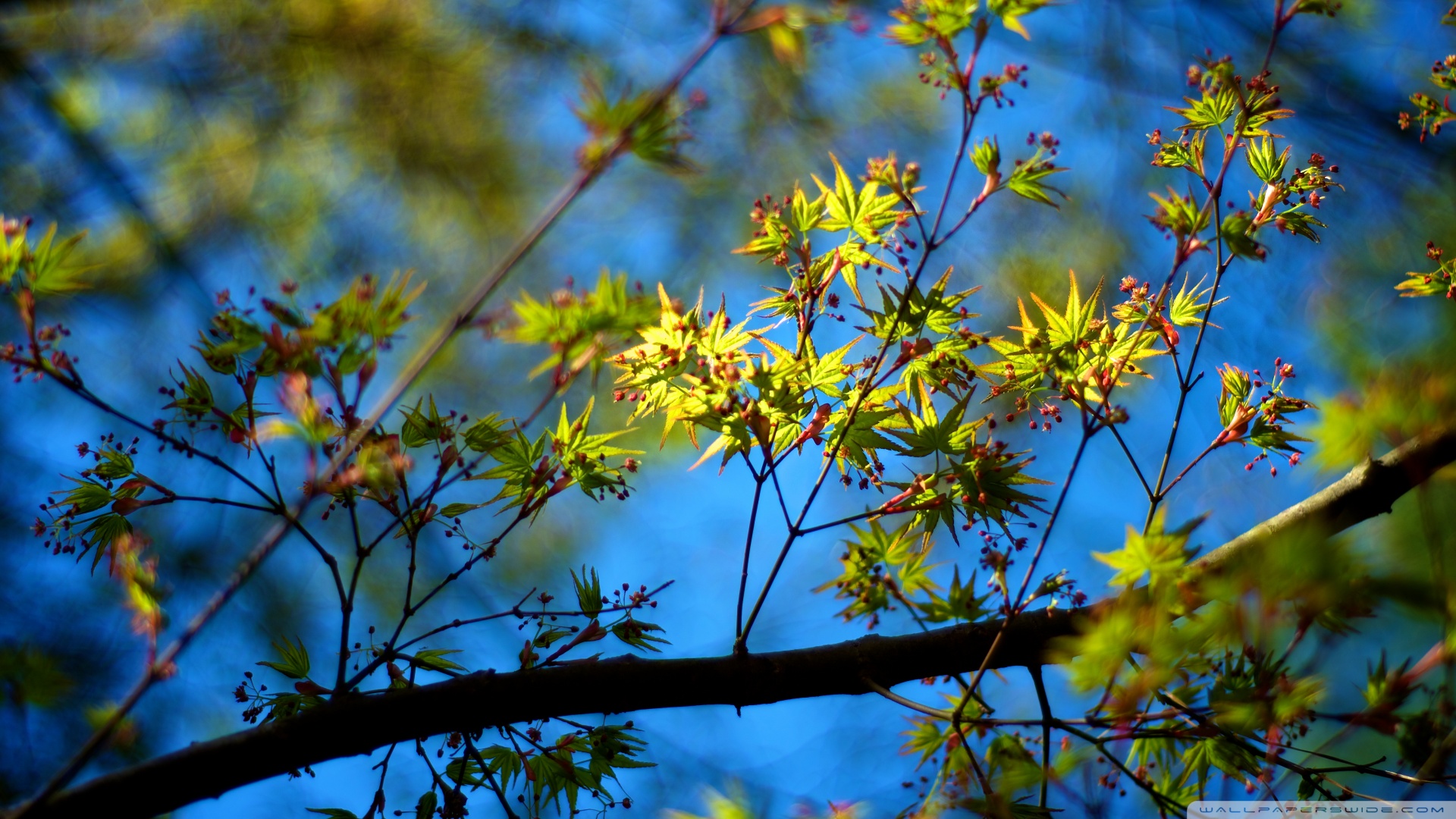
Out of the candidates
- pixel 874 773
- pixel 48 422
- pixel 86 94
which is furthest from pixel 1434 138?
pixel 48 422

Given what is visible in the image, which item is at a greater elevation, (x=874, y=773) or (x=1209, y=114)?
(x=1209, y=114)

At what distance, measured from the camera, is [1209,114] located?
895 millimetres

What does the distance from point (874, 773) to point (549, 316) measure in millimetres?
2273

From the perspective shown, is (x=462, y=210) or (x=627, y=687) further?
(x=462, y=210)

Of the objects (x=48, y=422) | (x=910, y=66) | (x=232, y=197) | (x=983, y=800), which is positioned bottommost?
(x=983, y=800)

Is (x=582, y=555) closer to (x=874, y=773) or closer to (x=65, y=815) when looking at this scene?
(x=874, y=773)

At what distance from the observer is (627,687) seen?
2.68 feet

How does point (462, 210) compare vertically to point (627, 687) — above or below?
above

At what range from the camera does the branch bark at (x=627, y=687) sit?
0.71m

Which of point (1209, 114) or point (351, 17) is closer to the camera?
point (1209, 114)

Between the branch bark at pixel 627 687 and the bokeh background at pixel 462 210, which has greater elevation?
the bokeh background at pixel 462 210

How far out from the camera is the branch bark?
2.31 feet

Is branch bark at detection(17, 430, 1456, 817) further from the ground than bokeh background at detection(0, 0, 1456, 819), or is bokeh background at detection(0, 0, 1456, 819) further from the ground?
bokeh background at detection(0, 0, 1456, 819)

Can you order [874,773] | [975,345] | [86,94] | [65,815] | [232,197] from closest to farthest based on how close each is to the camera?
1. [65,815]
2. [975,345]
3. [86,94]
4. [232,197]
5. [874,773]
